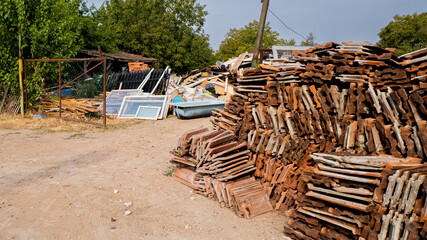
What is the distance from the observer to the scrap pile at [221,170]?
196 inches

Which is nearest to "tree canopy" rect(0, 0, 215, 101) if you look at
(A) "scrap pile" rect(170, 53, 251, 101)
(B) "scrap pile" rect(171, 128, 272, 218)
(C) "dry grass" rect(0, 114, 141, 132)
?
(C) "dry grass" rect(0, 114, 141, 132)

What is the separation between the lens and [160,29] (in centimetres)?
2905

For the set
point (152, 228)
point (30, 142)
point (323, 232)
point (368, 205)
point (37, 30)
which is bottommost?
point (30, 142)

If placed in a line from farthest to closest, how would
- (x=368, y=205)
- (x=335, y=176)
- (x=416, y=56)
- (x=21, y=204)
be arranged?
(x=21, y=204) < (x=416, y=56) < (x=335, y=176) < (x=368, y=205)

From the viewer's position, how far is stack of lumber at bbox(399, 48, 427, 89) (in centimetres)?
365

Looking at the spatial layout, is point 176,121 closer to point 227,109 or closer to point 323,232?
point 227,109

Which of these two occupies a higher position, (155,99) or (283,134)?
(283,134)

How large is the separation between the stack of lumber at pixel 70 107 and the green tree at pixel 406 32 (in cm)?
2668

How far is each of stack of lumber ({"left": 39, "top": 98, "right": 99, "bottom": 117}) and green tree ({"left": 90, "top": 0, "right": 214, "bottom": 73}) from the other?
12.4 meters

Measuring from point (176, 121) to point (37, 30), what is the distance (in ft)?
21.6

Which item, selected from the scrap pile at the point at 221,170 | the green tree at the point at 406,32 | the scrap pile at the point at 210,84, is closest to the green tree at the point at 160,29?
the scrap pile at the point at 210,84

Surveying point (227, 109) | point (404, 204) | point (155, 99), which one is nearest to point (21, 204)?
point (227, 109)

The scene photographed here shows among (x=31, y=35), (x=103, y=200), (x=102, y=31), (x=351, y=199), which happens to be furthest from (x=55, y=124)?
(x=102, y=31)

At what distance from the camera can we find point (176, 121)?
13039 mm
